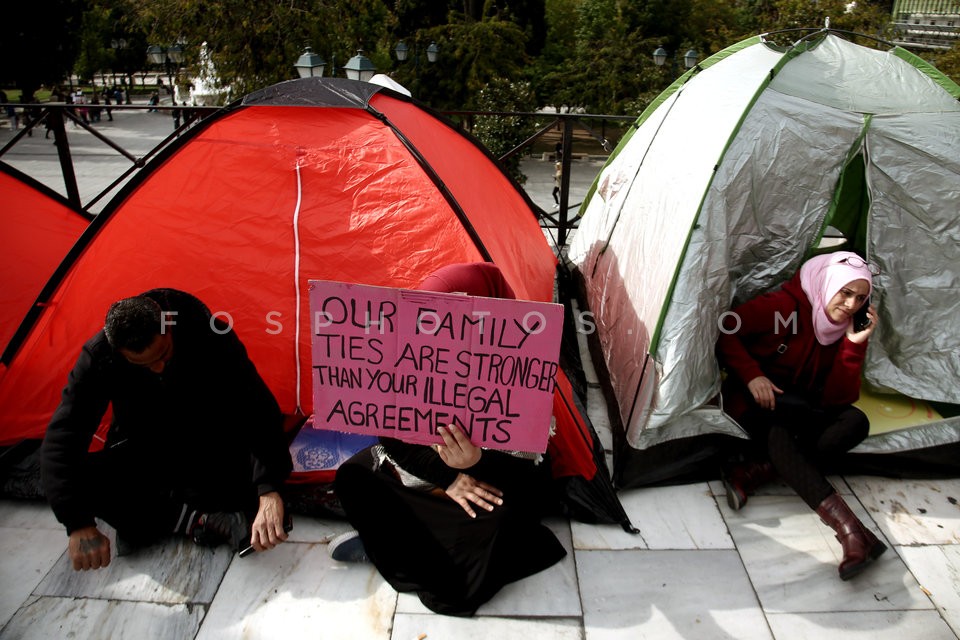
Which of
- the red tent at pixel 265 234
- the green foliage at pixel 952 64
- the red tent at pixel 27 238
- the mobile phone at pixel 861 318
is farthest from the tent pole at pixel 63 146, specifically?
the green foliage at pixel 952 64

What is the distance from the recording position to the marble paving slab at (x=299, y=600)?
8.55 feet

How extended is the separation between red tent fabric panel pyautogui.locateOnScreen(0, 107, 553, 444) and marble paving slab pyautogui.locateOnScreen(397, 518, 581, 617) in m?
1.18

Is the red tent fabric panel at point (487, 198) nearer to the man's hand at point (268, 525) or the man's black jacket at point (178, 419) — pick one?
the man's black jacket at point (178, 419)

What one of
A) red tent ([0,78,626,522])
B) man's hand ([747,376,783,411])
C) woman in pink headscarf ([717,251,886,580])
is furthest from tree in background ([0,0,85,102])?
man's hand ([747,376,783,411])

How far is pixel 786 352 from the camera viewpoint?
3.27 m

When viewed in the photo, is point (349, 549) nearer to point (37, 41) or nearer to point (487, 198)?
point (487, 198)

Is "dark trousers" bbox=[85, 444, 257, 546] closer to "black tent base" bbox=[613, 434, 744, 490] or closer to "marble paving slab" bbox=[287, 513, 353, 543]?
"marble paving slab" bbox=[287, 513, 353, 543]

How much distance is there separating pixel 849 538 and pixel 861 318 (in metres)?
1.20

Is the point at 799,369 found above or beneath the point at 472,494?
above

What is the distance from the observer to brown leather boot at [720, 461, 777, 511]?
10.5 ft

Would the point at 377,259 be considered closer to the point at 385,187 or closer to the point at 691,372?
the point at 385,187

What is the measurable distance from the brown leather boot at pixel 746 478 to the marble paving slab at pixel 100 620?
2.39 metres

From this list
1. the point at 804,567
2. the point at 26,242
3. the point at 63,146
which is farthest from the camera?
the point at 63,146

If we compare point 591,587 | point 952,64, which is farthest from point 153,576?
point 952,64
